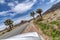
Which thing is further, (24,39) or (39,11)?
(39,11)

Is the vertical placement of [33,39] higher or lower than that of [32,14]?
lower

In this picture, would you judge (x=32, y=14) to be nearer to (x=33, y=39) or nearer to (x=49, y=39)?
(x=49, y=39)

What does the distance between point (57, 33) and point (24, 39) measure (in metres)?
16.3

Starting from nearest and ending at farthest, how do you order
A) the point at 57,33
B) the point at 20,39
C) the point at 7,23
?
the point at 20,39 → the point at 57,33 → the point at 7,23

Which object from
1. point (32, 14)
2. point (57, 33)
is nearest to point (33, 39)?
point (57, 33)

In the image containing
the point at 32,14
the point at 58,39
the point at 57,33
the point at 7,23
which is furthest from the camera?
the point at 32,14

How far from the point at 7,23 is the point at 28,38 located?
263 feet

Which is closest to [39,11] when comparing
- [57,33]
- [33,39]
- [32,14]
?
[32,14]

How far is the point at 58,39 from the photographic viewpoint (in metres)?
21.0

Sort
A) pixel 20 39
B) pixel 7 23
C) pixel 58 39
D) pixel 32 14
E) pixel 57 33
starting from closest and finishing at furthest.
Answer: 1. pixel 20 39
2. pixel 58 39
3. pixel 57 33
4. pixel 7 23
5. pixel 32 14

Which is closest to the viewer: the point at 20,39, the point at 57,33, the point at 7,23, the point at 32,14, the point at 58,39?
the point at 20,39

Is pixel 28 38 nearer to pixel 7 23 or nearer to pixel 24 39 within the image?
pixel 24 39

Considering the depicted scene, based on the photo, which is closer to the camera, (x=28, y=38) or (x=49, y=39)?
(x=28, y=38)

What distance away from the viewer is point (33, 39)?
35.9 ft
